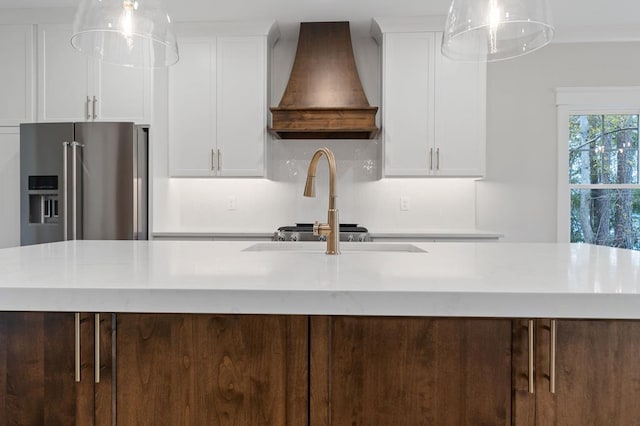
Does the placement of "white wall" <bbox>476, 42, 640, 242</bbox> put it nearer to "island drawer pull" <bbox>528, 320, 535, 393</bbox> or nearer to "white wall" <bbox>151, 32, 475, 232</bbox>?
"white wall" <bbox>151, 32, 475, 232</bbox>

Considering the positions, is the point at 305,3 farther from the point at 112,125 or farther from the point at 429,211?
the point at 429,211

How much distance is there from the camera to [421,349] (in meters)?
0.92

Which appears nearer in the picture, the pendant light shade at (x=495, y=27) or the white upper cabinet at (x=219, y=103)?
the pendant light shade at (x=495, y=27)

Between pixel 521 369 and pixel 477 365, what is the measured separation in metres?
0.09

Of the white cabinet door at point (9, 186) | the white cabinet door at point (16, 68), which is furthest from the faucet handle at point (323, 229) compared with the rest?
the white cabinet door at point (16, 68)

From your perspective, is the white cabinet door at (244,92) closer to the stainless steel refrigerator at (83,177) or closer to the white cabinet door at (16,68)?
the stainless steel refrigerator at (83,177)

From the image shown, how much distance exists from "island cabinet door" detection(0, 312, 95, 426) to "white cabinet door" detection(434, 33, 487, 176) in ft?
9.75

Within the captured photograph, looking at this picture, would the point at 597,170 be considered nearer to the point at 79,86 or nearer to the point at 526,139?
the point at 526,139

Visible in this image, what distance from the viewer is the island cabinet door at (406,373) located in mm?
918

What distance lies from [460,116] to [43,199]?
3.18 m

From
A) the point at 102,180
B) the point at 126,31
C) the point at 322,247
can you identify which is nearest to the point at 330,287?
the point at 322,247

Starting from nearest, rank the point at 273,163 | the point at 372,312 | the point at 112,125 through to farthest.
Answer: the point at 372,312, the point at 112,125, the point at 273,163

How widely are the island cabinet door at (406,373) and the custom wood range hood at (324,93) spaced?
8.43 ft

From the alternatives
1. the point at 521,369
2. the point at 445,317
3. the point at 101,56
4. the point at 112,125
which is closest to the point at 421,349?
the point at 445,317
